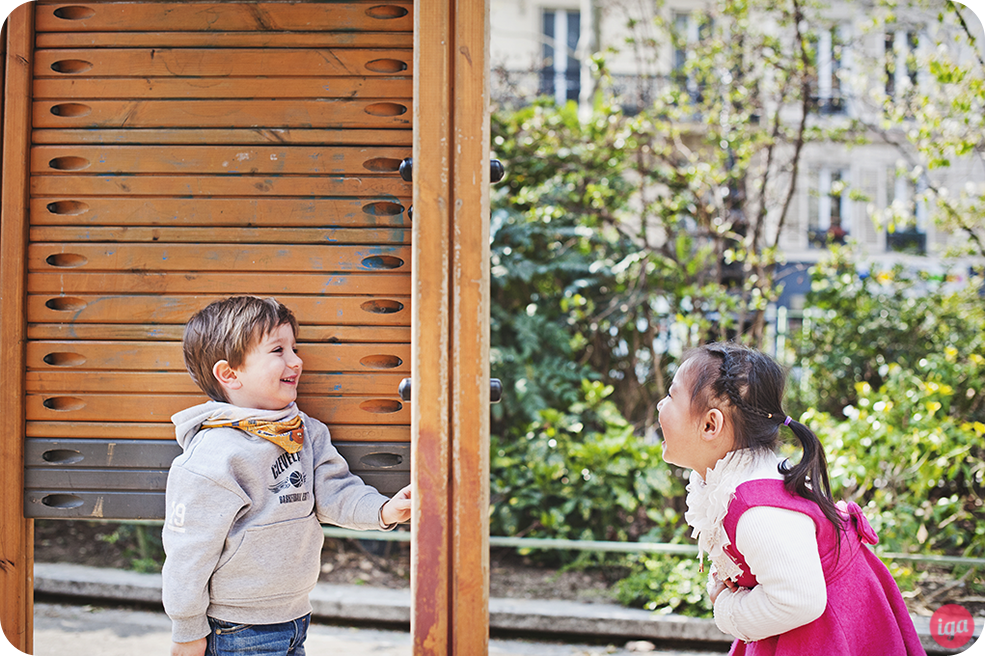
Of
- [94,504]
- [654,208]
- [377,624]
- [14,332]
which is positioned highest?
[654,208]

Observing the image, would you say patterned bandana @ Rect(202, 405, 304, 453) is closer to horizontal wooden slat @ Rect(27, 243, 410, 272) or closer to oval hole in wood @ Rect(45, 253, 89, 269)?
horizontal wooden slat @ Rect(27, 243, 410, 272)

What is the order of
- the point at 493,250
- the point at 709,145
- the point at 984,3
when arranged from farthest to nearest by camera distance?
the point at 984,3
the point at 709,145
the point at 493,250

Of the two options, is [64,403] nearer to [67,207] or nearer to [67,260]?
[67,260]

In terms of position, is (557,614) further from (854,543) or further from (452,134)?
(452,134)

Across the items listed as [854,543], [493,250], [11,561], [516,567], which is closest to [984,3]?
[493,250]

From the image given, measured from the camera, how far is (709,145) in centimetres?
554

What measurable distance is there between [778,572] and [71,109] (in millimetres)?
2097

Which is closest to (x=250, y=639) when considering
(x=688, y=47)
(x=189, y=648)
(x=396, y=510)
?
(x=189, y=648)

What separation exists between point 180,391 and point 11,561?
0.61 meters

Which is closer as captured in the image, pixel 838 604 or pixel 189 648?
pixel 838 604

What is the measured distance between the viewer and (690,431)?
168cm

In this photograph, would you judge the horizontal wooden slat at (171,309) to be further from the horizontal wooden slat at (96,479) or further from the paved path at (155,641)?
the paved path at (155,641)

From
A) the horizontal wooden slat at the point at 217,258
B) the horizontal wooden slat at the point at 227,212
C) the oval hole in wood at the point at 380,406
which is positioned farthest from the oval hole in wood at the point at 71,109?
the oval hole in wood at the point at 380,406

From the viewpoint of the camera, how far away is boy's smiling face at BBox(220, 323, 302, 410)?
1801 mm
